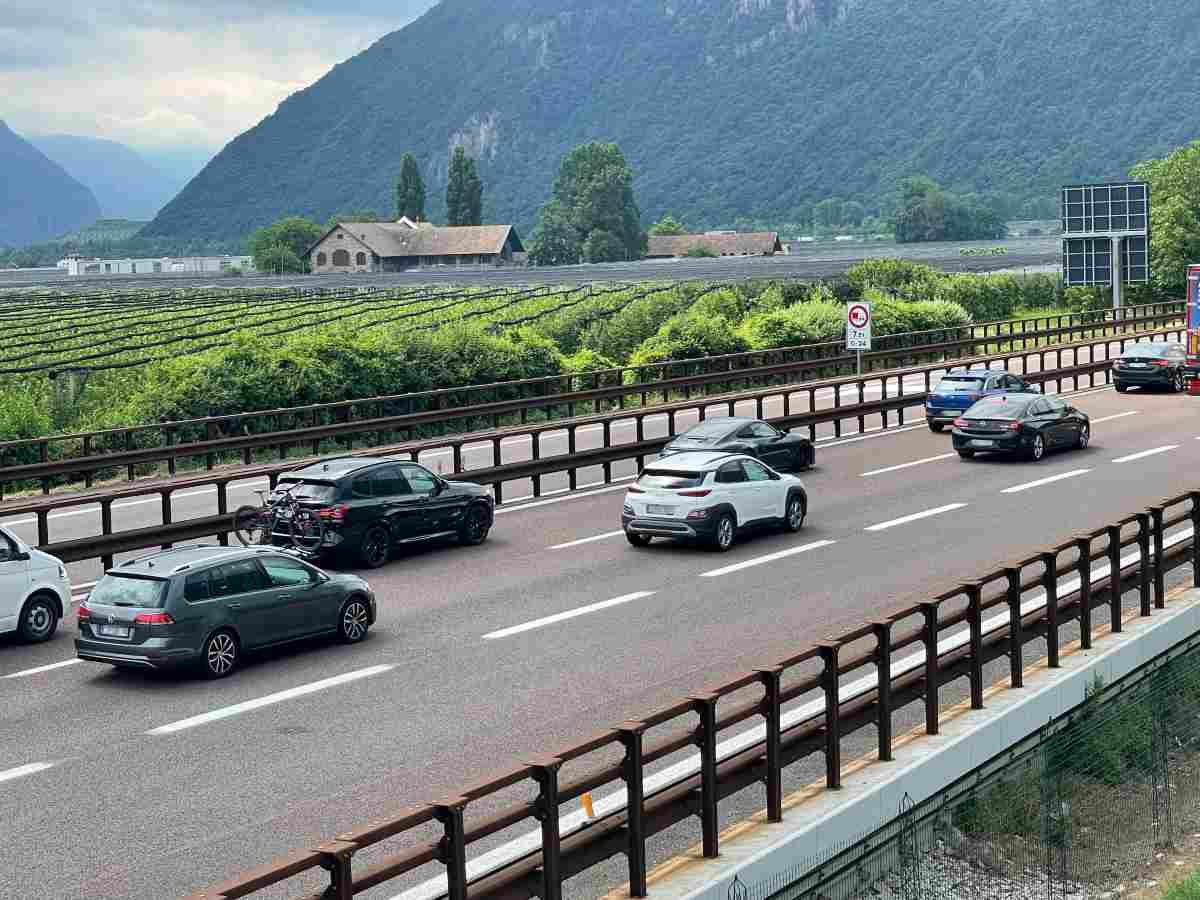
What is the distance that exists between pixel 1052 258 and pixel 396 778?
126m

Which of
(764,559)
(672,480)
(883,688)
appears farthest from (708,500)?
(883,688)

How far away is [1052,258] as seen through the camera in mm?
132750

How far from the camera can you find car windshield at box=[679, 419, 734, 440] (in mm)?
31625

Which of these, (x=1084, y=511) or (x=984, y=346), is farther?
(x=984, y=346)

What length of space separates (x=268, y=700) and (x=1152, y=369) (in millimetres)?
37777

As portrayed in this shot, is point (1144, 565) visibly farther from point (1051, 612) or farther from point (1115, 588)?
point (1051, 612)

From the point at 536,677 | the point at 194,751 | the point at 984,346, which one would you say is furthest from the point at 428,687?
the point at 984,346

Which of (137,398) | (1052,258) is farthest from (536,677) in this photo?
(1052,258)

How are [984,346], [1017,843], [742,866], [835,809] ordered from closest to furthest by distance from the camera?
[742,866]
[835,809]
[1017,843]
[984,346]

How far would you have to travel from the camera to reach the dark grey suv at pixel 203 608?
17016 mm

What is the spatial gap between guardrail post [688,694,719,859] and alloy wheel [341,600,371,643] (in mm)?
8196

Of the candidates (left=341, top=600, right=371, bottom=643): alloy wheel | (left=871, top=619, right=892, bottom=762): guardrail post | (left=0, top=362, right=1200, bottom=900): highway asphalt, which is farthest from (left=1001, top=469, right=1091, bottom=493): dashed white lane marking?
(left=871, top=619, right=892, bottom=762): guardrail post

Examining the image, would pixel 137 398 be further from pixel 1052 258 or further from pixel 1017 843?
pixel 1052 258

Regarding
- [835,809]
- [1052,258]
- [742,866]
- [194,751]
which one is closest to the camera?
[742,866]
